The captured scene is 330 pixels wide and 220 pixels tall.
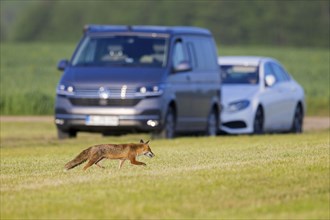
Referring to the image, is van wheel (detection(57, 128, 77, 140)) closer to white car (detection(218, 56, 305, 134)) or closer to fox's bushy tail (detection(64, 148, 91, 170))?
white car (detection(218, 56, 305, 134))

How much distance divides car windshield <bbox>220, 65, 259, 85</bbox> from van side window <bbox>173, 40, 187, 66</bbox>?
9.02 ft

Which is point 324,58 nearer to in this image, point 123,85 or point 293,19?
point 293,19

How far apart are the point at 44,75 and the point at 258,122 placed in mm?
24046

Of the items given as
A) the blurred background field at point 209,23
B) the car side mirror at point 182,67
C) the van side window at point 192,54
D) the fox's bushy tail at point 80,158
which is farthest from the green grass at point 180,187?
the blurred background field at point 209,23

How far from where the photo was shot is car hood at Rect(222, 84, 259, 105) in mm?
25047

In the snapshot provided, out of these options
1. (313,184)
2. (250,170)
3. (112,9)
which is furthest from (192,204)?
(112,9)

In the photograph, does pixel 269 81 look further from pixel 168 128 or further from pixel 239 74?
pixel 168 128

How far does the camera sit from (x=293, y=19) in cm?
8869

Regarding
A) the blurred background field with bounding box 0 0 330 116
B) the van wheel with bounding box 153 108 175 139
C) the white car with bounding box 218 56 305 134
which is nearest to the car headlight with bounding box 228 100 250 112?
the white car with bounding box 218 56 305 134

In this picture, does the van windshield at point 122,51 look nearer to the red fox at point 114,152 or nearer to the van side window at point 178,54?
the van side window at point 178,54

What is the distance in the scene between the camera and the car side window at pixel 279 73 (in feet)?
87.0

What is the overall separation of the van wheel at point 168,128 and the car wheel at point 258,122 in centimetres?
280

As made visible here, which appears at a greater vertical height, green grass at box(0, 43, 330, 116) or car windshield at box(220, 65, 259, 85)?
car windshield at box(220, 65, 259, 85)

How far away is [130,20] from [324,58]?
98.8ft
